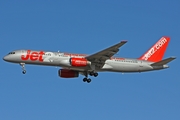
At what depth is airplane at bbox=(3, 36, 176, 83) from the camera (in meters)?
63.5

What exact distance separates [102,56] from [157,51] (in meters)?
11.7

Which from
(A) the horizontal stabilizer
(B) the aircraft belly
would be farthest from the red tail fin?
(A) the horizontal stabilizer

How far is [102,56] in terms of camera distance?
65.0 meters

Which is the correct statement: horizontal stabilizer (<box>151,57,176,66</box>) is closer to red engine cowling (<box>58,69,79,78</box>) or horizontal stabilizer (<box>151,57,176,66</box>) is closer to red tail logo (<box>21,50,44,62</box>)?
red engine cowling (<box>58,69,79,78</box>)

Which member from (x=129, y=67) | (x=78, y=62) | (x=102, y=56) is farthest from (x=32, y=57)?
(x=129, y=67)

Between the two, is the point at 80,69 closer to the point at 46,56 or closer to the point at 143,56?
the point at 46,56

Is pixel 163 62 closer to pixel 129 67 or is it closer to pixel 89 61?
pixel 129 67

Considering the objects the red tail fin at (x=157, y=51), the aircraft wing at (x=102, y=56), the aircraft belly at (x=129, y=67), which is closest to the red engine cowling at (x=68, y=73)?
the aircraft wing at (x=102, y=56)

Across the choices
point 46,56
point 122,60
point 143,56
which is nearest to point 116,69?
point 122,60

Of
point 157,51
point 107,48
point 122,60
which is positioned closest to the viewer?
point 107,48

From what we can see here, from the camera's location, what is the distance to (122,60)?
67.2 m

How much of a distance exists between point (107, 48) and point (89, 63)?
4058 millimetres

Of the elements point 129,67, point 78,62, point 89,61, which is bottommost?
point 129,67

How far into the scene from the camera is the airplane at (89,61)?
63531 mm
